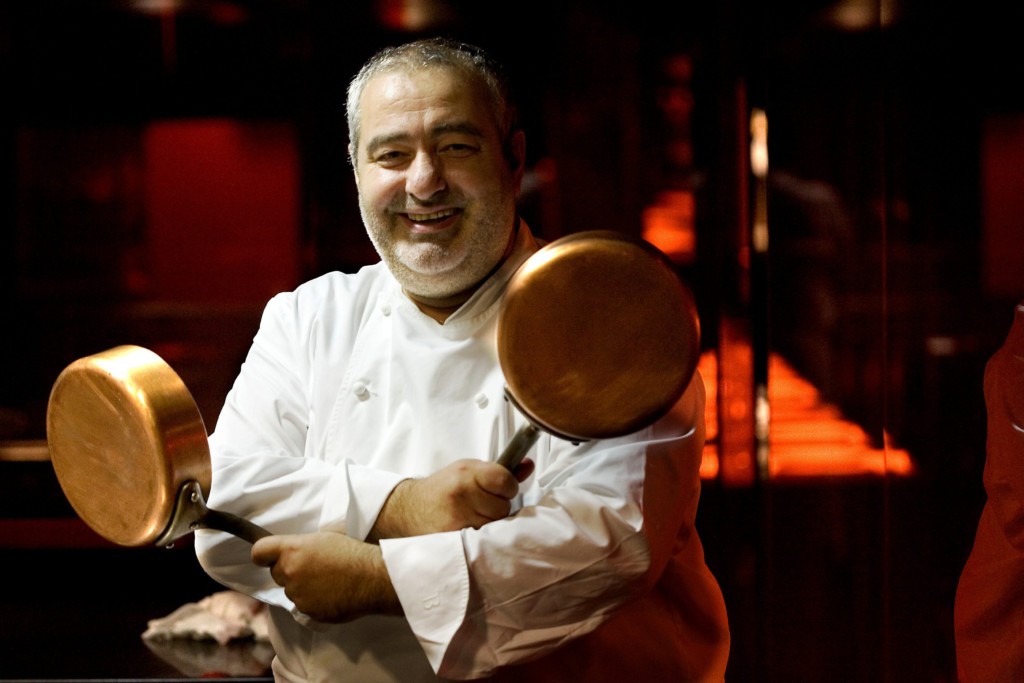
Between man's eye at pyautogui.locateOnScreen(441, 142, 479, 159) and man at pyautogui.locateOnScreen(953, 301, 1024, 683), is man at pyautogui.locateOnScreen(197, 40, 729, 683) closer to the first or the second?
man's eye at pyautogui.locateOnScreen(441, 142, 479, 159)

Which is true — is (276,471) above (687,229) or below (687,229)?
above

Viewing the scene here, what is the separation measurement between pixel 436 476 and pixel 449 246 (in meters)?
0.33

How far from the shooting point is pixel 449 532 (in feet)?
4.29

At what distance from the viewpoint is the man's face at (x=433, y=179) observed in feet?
4.81

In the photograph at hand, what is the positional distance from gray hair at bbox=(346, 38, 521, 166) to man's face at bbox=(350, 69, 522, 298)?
0.01 m

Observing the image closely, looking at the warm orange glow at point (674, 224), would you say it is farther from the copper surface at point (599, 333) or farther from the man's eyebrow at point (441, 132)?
the copper surface at point (599, 333)

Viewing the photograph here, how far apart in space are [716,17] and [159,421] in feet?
9.17

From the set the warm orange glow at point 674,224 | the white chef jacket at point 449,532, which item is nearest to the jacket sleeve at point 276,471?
the white chef jacket at point 449,532

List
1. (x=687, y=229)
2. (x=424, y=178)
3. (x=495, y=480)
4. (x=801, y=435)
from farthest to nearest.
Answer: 1. (x=687, y=229)
2. (x=801, y=435)
3. (x=424, y=178)
4. (x=495, y=480)

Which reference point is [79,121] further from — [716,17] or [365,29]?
[716,17]

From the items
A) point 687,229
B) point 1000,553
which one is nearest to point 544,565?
point 1000,553

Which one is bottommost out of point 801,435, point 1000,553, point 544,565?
point 801,435

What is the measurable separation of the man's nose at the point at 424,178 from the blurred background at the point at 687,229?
5.36ft

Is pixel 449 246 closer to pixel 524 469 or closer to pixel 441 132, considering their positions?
pixel 441 132
